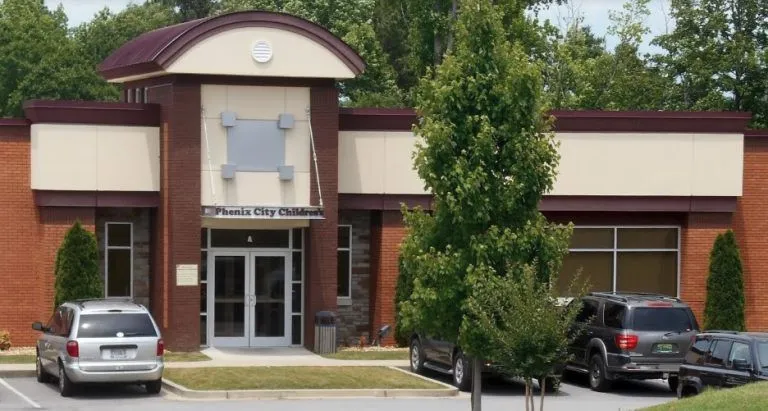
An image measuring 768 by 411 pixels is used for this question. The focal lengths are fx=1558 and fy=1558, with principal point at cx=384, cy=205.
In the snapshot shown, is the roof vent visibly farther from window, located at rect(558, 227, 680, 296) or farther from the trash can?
window, located at rect(558, 227, 680, 296)

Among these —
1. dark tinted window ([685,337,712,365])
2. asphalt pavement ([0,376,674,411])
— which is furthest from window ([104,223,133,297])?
dark tinted window ([685,337,712,365])

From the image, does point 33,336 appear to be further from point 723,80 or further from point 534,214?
point 723,80

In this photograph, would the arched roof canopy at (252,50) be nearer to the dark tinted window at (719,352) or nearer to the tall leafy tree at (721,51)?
the dark tinted window at (719,352)

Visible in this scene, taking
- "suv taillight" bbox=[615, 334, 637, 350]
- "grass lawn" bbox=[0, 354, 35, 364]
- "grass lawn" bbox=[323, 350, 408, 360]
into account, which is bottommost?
"grass lawn" bbox=[323, 350, 408, 360]

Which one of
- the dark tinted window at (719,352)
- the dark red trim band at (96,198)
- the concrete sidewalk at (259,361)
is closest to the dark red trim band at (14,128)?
the dark red trim band at (96,198)

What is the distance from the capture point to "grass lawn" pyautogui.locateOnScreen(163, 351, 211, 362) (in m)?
33.0

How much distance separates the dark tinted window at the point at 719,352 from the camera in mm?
24891

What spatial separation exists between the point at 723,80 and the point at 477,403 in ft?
112

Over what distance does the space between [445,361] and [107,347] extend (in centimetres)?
693

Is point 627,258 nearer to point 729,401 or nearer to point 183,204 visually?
point 183,204

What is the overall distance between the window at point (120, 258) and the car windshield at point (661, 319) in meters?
12.5

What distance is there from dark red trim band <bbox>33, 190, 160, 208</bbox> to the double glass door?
2.01 meters

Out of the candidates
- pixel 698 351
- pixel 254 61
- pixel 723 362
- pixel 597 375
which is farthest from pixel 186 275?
pixel 723 362

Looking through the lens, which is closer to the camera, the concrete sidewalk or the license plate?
the license plate
